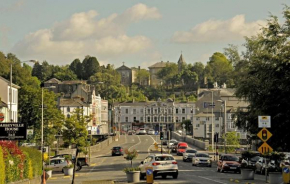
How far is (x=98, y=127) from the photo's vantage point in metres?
160

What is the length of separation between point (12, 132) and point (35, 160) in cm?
472

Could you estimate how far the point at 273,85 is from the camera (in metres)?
52.7

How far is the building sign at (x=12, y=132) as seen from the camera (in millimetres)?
39931

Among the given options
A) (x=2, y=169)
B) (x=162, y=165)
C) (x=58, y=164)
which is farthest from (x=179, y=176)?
(x=2, y=169)

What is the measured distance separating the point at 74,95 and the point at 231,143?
66.2 meters

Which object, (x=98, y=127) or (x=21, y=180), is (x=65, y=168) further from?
(x=98, y=127)

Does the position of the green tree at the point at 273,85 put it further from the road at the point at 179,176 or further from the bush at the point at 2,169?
the bush at the point at 2,169

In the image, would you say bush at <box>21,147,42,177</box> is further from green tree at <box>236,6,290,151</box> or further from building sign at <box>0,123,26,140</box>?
green tree at <box>236,6,290,151</box>

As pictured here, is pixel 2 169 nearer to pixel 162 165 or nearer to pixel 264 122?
pixel 162 165

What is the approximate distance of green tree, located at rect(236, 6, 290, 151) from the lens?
171 feet

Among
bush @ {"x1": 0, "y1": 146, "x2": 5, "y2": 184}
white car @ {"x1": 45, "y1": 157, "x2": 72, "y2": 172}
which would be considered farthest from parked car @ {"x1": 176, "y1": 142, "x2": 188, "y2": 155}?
bush @ {"x1": 0, "y1": 146, "x2": 5, "y2": 184}

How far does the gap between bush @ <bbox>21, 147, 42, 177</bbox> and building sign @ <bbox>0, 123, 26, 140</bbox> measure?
1826 millimetres

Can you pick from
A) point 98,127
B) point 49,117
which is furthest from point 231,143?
point 98,127

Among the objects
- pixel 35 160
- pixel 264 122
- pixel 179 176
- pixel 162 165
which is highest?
pixel 264 122
